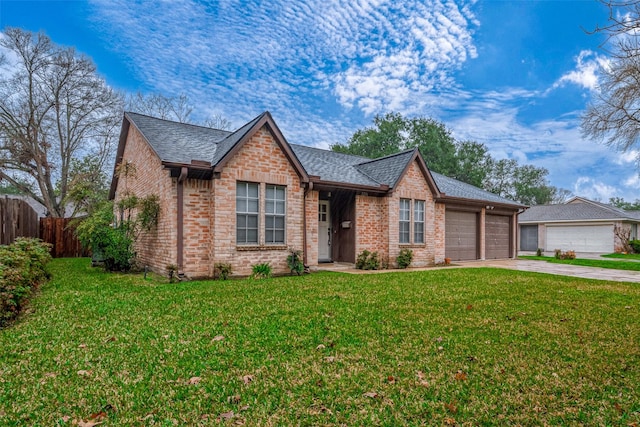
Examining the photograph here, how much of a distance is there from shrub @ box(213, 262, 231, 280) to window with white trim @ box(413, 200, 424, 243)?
7.80 meters

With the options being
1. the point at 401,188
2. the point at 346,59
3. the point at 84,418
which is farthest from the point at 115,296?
the point at 346,59

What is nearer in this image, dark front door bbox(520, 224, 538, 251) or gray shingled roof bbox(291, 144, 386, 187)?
gray shingled roof bbox(291, 144, 386, 187)

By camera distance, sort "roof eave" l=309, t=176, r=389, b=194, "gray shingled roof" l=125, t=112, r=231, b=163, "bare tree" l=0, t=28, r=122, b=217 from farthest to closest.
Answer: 1. "bare tree" l=0, t=28, r=122, b=217
2. "roof eave" l=309, t=176, r=389, b=194
3. "gray shingled roof" l=125, t=112, r=231, b=163

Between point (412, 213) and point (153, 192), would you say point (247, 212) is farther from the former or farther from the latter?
point (412, 213)

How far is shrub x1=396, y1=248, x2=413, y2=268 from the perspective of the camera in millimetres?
13289

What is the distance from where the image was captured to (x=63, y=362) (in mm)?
3658

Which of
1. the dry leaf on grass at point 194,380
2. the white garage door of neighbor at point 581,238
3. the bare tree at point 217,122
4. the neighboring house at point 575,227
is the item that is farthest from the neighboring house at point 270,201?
the white garage door of neighbor at point 581,238

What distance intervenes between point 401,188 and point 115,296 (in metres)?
A: 10.1

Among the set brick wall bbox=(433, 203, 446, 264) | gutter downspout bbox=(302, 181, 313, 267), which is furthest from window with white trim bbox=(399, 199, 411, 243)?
gutter downspout bbox=(302, 181, 313, 267)

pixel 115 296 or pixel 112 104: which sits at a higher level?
pixel 112 104

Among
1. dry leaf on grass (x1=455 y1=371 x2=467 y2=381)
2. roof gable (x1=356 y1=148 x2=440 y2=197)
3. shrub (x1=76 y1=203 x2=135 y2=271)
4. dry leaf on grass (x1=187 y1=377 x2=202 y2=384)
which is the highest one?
roof gable (x1=356 y1=148 x2=440 y2=197)

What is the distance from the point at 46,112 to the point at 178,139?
17.6 meters

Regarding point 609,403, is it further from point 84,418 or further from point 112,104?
point 112,104

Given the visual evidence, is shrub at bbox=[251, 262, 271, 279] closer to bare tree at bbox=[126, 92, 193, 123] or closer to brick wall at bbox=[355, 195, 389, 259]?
brick wall at bbox=[355, 195, 389, 259]
